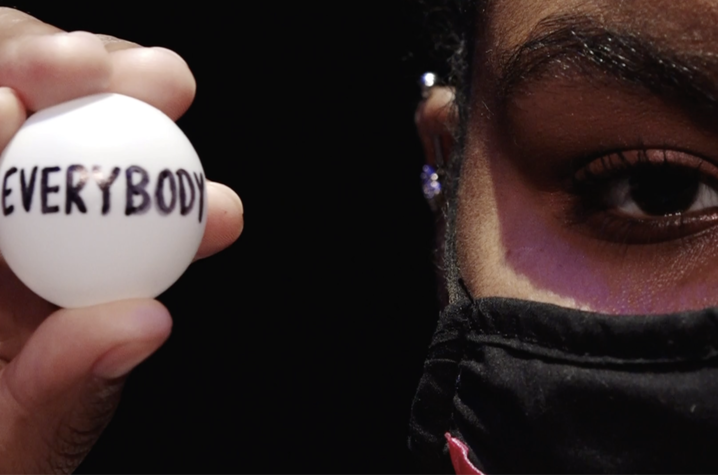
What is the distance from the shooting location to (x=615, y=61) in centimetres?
64

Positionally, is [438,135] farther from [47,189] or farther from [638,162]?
[47,189]

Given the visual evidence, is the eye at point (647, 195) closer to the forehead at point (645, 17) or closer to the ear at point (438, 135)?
the forehead at point (645, 17)

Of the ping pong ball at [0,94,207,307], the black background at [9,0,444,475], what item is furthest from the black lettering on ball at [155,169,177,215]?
the black background at [9,0,444,475]

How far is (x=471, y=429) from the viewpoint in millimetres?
740

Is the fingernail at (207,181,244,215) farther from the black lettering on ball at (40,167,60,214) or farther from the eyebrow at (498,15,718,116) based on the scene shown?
the eyebrow at (498,15,718,116)

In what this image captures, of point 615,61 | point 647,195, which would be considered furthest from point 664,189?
point 615,61

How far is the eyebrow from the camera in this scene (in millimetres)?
597

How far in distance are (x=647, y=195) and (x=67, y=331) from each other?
65 centimetres

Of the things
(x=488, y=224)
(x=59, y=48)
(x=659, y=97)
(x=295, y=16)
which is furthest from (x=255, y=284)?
(x=659, y=97)

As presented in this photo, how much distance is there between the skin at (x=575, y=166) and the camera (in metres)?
0.63

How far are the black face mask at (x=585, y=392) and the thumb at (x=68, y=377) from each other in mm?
361

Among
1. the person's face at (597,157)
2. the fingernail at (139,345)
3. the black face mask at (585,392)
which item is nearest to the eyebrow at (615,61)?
the person's face at (597,157)

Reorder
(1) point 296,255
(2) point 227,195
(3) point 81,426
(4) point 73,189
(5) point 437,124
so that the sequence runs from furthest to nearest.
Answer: (1) point 296,255, (5) point 437,124, (2) point 227,195, (3) point 81,426, (4) point 73,189

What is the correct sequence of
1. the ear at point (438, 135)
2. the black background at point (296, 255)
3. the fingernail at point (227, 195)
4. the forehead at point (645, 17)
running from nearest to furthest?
1. the forehead at point (645, 17)
2. the fingernail at point (227, 195)
3. the ear at point (438, 135)
4. the black background at point (296, 255)
